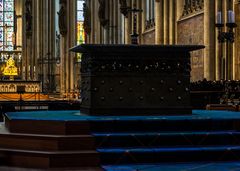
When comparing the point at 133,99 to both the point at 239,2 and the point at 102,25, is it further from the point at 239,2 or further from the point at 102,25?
the point at 102,25

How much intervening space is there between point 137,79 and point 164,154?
219 cm

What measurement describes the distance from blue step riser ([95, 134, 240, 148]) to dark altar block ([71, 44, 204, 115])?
1.53 m

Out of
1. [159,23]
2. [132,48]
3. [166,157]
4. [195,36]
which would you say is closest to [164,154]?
[166,157]

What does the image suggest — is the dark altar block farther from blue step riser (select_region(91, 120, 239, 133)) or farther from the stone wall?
the stone wall

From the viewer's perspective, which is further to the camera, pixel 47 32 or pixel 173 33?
pixel 47 32

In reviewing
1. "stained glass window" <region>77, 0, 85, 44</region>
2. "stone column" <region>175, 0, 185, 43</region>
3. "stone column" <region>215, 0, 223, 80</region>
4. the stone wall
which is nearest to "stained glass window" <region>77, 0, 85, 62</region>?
"stained glass window" <region>77, 0, 85, 44</region>

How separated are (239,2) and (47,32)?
79.4 feet

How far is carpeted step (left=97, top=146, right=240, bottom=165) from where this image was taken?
812 centimetres

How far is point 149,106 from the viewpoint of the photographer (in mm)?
10039

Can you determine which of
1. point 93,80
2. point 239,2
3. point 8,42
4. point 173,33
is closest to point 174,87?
point 93,80

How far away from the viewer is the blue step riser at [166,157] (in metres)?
8.12

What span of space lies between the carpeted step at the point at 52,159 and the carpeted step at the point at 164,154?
0.17 metres

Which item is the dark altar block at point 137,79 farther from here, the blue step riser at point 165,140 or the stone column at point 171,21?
the stone column at point 171,21

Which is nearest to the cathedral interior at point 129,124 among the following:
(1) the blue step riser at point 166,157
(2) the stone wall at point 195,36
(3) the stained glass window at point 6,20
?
(1) the blue step riser at point 166,157
